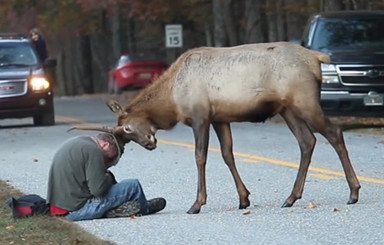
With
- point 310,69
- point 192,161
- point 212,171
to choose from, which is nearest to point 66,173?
point 310,69

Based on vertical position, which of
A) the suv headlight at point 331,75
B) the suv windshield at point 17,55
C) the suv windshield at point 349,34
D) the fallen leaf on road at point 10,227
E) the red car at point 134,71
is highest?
the fallen leaf on road at point 10,227

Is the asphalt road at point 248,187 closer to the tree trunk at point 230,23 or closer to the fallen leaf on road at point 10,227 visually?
the fallen leaf on road at point 10,227

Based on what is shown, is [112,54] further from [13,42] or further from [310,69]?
[310,69]

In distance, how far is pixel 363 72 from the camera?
869 inches

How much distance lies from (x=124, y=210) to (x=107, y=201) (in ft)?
0.63

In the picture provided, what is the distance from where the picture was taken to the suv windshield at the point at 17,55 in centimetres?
2706

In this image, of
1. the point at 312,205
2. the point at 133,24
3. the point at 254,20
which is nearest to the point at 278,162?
the point at 312,205

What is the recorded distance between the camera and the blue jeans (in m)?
11.6

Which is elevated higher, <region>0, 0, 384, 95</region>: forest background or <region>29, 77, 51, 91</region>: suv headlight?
<region>29, 77, 51, 91</region>: suv headlight

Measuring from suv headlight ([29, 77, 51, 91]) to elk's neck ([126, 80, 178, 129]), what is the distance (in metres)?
14.5

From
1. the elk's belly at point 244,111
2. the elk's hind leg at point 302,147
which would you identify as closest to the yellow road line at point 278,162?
the elk's hind leg at point 302,147

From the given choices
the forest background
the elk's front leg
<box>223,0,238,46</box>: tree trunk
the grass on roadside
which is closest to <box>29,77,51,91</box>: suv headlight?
the forest background

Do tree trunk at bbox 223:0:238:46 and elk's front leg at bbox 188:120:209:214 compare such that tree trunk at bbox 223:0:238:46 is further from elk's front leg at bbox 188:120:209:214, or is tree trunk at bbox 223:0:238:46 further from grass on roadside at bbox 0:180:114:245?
grass on roadside at bbox 0:180:114:245

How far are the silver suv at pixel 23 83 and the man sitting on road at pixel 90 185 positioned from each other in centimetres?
1477
